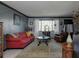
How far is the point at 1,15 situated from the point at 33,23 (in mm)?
7298

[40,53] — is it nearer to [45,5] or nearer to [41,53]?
[41,53]

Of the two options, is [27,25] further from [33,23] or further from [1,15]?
[1,15]

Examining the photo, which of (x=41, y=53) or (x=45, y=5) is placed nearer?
(x=41, y=53)

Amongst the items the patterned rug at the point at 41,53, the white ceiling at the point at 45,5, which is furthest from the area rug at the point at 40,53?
the white ceiling at the point at 45,5

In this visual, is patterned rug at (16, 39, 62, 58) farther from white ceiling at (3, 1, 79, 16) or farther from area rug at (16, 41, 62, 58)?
white ceiling at (3, 1, 79, 16)

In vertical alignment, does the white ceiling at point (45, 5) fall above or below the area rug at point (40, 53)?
above

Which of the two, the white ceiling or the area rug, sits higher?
the white ceiling

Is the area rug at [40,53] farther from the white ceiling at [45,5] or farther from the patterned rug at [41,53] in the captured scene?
the white ceiling at [45,5]

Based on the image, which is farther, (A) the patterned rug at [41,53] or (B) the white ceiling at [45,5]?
(B) the white ceiling at [45,5]

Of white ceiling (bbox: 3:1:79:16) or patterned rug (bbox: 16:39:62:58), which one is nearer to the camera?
patterned rug (bbox: 16:39:62:58)

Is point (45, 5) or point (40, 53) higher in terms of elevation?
point (45, 5)

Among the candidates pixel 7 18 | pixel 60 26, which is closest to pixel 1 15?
pixel 7 18

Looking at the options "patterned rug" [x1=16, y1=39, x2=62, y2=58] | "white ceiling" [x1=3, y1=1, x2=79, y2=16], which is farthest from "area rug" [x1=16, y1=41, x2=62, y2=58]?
"white ceiling" [x1=3, y1=1, x2=79, y2=16]

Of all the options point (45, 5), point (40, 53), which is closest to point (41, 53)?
point (40, 53)
